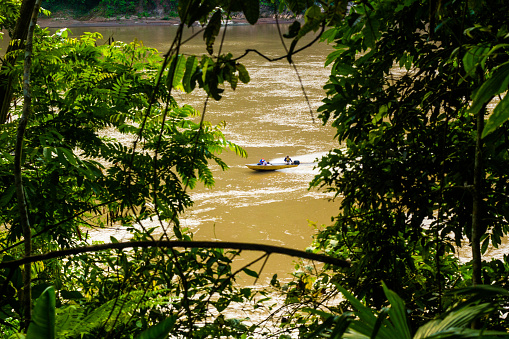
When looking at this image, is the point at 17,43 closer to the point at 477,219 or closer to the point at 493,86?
the point at 477,219

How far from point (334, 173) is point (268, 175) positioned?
8.61 m

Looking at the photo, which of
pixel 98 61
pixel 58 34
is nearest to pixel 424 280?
pixel 98 61

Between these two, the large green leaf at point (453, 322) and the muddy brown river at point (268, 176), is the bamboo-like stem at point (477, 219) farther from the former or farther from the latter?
the muddy brown river at point (268, 176)

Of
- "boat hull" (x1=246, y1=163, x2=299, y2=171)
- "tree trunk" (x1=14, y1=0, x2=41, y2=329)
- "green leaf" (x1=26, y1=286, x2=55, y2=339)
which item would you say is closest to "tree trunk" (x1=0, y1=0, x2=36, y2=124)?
"tree trunk" (x1=14, y1=0, x2=41, y2=329)

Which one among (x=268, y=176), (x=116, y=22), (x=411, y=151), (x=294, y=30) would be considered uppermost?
(x=116, y=22)

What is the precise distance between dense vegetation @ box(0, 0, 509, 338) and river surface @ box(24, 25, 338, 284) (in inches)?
39.4

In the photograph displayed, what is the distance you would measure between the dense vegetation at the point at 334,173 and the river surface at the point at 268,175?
1.00m

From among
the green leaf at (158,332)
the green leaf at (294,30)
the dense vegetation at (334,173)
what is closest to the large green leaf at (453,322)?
the dense vegetation at (334,173)

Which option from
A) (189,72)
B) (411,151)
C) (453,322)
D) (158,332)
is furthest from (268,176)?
(453,322)

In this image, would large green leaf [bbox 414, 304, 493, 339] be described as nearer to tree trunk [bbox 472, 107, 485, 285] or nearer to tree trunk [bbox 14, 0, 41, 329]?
tree trunk [bbox 472, 107, 485, 285]

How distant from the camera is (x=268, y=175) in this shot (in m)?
11.3

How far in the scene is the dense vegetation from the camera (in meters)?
0.98

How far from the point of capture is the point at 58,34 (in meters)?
3.75

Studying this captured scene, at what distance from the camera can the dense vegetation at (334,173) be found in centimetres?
98
